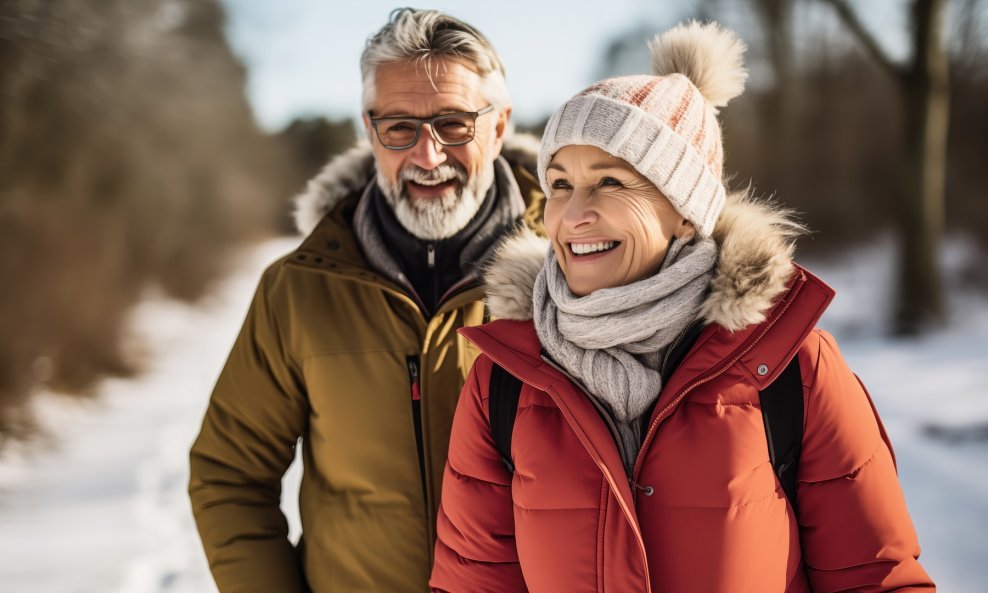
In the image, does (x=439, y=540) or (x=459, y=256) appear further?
(x=459, y=256)

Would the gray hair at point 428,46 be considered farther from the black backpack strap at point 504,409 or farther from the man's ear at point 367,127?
the black backpack strap at point 504,409

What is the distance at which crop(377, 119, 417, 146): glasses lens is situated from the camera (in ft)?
6.98

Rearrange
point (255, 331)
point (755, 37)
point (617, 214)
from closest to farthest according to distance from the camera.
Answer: point (617, 214) < point (255, 331) < point (755, 37)

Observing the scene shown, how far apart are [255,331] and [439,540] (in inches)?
30.8

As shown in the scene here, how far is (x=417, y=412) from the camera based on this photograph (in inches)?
81.0

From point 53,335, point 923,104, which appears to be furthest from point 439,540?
point 923,104

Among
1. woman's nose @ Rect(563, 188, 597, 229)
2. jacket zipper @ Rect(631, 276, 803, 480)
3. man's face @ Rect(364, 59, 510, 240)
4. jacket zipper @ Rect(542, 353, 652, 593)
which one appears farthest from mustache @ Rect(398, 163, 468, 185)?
jacket zipper @ Rect(631, 276, 803, 480)

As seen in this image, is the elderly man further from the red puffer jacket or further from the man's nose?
the red puffer jacket

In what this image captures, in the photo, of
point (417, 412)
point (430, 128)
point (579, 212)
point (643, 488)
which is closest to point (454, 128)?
point (430, 128)

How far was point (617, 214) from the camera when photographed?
1.65 meters

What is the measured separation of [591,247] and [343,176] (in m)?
1.03

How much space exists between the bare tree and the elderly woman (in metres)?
7.70

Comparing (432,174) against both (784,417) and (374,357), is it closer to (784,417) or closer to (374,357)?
(374,357)

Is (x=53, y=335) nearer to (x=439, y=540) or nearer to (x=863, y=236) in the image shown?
(x=439, y=540)
